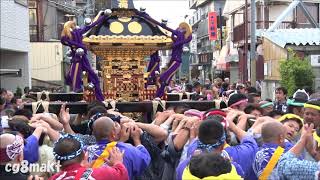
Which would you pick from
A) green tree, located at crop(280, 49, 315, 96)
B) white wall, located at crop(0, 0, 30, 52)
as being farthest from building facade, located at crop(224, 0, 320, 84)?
white wall, located at crop(0, 0, 30, 52)

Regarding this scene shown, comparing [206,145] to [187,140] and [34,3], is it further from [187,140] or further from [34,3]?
[34,3]

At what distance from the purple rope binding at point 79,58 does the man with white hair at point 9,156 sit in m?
3.99

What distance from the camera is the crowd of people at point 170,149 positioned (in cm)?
325

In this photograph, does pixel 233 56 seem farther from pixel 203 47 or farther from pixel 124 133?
pixel 124 133

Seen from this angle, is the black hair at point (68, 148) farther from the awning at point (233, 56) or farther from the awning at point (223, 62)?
the awning at point (223, 62)

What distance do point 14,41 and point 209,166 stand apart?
1441 cm

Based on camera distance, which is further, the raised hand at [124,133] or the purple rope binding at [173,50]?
the purple rope binding at [173,50]

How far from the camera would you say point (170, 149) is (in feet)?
14.3

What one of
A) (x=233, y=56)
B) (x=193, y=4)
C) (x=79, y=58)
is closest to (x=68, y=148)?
(x=79, y=58)

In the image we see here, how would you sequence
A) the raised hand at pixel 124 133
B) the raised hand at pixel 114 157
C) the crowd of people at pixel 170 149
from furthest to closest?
1. the raised hand at pixel 124 133
2. the raised hand at pixel 114 157
3. the crowd of people at pixel 170 149

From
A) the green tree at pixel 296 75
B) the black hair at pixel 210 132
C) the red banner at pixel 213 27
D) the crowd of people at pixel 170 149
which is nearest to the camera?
the crowd of people at pixel 170 149

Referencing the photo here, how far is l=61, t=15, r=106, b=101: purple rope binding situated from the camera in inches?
301

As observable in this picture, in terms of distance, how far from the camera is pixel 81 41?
766 cm

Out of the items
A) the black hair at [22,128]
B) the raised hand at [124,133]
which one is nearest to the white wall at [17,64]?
the black hair at [22,128]
